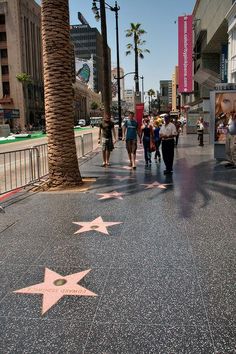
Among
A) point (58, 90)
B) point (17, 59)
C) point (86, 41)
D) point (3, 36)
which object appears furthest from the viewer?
point (86, 41)

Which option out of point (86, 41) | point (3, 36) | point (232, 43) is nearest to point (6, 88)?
point (3, 36)

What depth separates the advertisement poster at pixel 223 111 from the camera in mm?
13320

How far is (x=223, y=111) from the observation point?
13625mm

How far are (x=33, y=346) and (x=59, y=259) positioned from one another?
1802mm

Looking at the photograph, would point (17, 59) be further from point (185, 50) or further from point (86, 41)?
point (86, 41)

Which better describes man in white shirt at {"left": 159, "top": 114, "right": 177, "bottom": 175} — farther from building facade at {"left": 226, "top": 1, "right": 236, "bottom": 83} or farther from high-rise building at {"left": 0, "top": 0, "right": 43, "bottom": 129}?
high-rise building at {"left": 0, "top": 0, "right": 43, "bottom": 129}

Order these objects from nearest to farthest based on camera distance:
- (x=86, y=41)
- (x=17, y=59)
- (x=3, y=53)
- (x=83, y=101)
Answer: (x=17, y=59), (x=3, y=53), (x=83, y=101), (x=86, y=41)

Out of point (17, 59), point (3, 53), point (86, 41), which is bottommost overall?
point (17, 59)

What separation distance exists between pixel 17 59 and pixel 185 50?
52.4 m

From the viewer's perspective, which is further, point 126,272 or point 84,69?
point 84,69

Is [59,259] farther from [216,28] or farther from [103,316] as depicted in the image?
[216,28]

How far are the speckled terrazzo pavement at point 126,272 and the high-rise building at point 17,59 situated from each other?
231ft

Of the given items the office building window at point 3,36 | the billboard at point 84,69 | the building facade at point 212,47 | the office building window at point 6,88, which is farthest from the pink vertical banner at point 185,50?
the billboard at point 84,69

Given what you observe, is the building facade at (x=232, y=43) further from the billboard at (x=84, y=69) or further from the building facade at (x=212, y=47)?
A: the billboard at (x=84, y=69)
